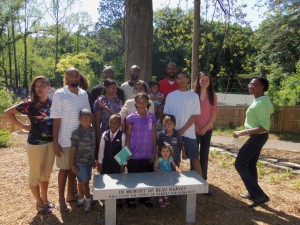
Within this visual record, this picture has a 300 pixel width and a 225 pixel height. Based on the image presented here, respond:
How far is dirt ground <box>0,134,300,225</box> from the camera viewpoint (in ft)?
13.1

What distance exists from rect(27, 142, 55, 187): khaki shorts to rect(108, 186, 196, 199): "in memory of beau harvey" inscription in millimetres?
1039

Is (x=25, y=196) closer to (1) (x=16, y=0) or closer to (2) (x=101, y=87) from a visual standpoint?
(2) (x=101, y=87)

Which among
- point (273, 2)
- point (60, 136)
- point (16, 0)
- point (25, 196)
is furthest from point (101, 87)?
point (16, 0)

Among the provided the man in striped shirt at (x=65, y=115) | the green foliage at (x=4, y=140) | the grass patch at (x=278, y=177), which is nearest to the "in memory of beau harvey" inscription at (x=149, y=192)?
the man in striped shirt at (x=65, y=115)

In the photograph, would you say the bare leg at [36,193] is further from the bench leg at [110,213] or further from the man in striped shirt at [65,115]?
the bench leg at [110,213]

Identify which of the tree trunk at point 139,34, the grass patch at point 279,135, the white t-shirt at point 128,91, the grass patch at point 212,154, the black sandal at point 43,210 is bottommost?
the grass patch at point 279,135

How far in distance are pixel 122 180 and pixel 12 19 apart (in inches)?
1590

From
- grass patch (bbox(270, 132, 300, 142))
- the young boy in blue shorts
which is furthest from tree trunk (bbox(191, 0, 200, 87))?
grass patch (bbox(270, 132, 300, 142))

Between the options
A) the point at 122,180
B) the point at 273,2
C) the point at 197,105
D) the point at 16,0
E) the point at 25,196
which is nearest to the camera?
the point at 122,180

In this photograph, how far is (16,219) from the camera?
401cm

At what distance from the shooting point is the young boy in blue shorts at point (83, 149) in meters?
3.90

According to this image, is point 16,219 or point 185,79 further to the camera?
point 185,79

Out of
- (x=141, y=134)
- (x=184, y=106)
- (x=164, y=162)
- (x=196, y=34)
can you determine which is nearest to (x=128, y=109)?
(x=141, y=134)

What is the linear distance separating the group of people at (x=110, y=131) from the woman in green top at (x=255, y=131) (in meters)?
0.01
